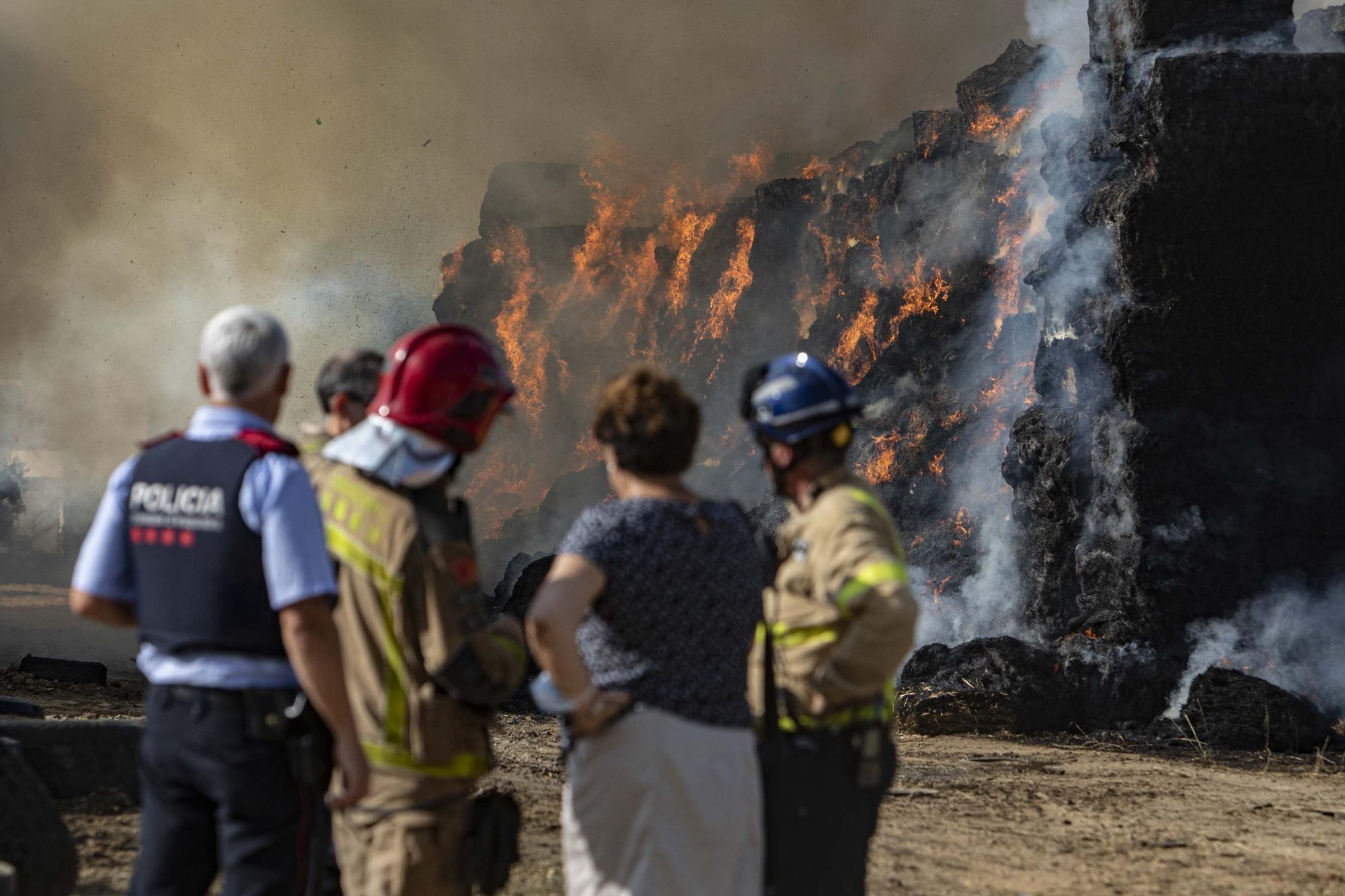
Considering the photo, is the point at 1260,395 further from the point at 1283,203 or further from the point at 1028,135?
the point at 1028,135

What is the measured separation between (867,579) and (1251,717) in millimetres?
11457

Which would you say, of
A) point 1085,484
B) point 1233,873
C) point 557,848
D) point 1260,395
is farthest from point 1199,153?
point 557,848

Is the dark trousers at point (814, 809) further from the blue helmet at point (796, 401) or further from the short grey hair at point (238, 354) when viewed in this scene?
the short grey hair at point (238, 354)

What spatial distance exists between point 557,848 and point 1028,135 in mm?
30296

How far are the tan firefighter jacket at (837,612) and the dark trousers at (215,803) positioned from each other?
1.19m

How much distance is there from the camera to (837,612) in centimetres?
309

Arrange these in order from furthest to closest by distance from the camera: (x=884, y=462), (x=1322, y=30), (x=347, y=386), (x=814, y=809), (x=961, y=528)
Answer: (x=884, y=462) → (x=961, y=528) → (x=1322, y=30) → (x=347, y=386) → (x=814, y=809)

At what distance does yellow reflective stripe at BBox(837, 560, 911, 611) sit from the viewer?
3.01 m

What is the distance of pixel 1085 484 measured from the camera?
17.7m

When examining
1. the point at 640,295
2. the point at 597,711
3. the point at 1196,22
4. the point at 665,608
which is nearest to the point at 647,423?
the point at 665,608

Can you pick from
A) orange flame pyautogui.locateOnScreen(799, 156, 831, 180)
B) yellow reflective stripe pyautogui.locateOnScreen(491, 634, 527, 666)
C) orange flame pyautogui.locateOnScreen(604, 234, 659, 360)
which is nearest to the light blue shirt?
yellow reflective stripe pyautogui.locateOnScreen(491, 634, 527, 666)

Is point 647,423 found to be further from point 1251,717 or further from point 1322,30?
point 1322,30

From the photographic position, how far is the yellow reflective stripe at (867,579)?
3.01 m

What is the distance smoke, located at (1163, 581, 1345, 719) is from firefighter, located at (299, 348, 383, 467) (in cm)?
1249
